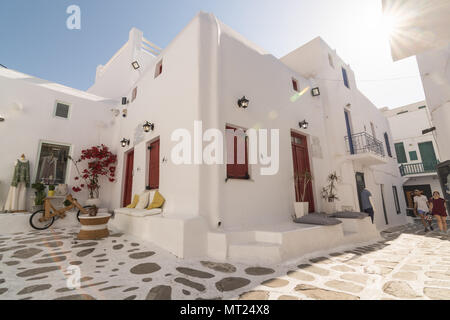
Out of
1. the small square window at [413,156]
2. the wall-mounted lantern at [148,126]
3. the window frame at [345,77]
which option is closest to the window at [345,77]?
the window frame at [345,77]

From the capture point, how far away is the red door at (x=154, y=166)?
5.81 metres

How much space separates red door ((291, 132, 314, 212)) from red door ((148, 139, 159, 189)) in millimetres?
4247

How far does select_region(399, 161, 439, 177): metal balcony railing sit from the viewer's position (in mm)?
14680

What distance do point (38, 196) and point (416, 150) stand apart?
933 inches

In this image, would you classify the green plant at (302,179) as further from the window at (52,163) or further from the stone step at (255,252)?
the window at (52,163)

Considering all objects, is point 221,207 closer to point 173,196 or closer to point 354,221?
point 173,196

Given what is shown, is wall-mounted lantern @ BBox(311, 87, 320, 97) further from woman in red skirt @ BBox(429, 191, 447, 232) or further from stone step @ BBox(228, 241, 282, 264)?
stone step @ BBox(228, 241, 282, 264)

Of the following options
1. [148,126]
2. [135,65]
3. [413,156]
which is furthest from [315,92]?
[413,156]

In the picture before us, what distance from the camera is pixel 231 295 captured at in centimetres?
214

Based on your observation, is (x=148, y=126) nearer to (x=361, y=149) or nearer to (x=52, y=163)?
(x=52, y=163)

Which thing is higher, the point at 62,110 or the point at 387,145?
the point at 62,110

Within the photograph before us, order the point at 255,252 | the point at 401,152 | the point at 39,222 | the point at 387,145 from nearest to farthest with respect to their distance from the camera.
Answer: the point at 255,252, the point at 39,222, the point at 387,145, the point at 401,152

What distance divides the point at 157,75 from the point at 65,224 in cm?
588

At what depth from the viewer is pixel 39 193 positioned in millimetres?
6328
